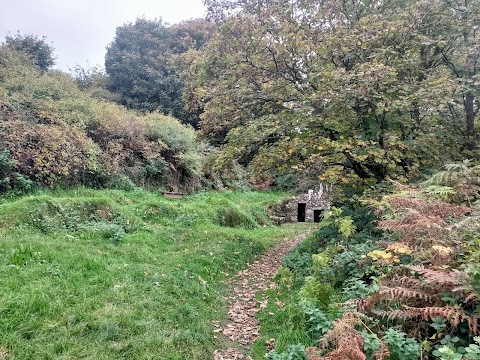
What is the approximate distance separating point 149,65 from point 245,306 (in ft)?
75.1

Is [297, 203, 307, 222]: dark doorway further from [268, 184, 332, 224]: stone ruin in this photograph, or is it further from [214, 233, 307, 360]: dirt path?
[214, 233, 307, 360]: dirt path

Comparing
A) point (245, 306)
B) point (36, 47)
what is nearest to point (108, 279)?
point (245, 306)

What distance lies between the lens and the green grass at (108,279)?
14.0 feet

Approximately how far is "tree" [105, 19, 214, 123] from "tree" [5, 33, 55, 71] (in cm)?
428

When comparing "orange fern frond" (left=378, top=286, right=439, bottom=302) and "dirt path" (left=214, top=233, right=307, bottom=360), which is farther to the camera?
"dirt path" (left=214, top=233, right=307, bottom=360)

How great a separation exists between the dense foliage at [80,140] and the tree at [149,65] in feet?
25.1

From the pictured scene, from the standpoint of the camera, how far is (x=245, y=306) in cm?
655

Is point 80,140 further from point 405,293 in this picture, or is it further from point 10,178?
point 405,293

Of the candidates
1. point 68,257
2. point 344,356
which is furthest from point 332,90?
point 68,257

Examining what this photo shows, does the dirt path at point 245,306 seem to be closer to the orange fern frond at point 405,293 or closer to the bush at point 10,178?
the orange fern frond at point 405,293

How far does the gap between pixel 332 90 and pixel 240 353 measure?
511cm

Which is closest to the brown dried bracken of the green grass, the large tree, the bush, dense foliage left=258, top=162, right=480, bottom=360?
dense foliage left=258, top=162, right=480, bottom=360

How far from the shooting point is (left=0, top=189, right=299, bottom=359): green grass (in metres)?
4.28

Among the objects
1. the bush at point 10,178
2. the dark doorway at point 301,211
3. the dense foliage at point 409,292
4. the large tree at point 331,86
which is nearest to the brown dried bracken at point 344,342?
the dense foliage at point 409,292
